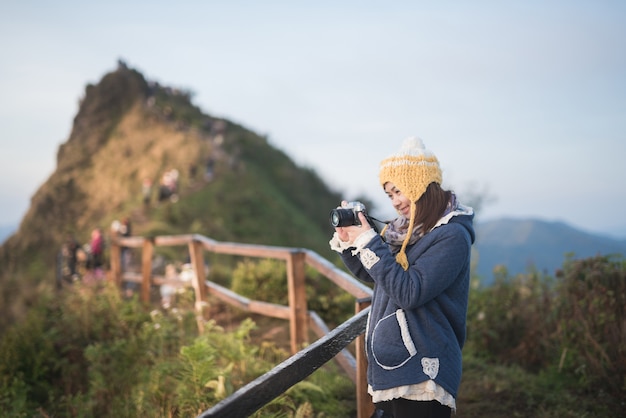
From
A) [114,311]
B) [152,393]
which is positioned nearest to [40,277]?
[114,311]

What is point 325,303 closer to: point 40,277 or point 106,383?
point 106,383

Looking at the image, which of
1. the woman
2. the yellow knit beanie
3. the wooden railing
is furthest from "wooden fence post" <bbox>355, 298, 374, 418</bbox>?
the yellow knit beanie

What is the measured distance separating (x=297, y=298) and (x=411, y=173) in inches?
116

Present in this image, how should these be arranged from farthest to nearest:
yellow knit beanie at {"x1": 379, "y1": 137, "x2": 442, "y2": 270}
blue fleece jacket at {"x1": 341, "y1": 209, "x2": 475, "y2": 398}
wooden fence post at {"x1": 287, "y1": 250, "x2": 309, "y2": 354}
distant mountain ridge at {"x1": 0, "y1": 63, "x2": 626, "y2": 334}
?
1. distant mountain ridge at {"x1": 0, "y1": 63, "x2": 626, "y2": 334}
2. wooden fence post at {"x1": 287, "y1": 250, "x2": 309, "y2": 354}
3. yellow knit beanie at {"x1": 379, "y1": 137, "x2": 442, "y2": 270}
4. blue fleece jacket at {"x1": 341, "y1": 209, "x2": 475, "y2": 398}

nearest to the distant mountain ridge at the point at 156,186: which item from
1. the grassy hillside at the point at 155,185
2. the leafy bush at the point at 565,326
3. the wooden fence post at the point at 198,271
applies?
the grassy hillside at the point at 155,185

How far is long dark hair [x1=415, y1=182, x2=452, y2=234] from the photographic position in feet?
6.02

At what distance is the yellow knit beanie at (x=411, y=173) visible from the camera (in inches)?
72.1

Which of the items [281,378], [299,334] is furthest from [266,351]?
[281,378]

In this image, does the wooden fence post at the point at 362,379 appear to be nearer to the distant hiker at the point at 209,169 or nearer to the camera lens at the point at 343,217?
the camera lens at the point at 343,217

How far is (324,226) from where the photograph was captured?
2803 centimetres

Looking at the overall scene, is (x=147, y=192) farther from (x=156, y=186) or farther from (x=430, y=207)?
(x=430, y=207)

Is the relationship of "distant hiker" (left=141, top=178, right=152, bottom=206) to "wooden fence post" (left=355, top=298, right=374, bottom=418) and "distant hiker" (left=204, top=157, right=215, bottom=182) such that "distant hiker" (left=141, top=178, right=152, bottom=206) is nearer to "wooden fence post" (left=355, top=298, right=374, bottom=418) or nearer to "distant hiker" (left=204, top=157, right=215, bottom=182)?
"distant hiker" (left=204, top=157, right=215, bottom=182)

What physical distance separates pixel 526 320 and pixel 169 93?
3586 cm

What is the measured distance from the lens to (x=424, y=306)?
182 centimetres
